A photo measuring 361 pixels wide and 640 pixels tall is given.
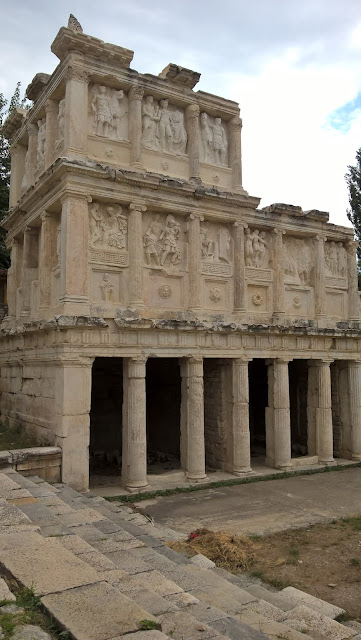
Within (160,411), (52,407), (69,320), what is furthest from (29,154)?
(160,411)

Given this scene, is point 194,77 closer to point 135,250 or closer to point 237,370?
point 135,250

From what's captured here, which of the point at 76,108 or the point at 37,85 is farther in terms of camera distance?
the point at 37,85

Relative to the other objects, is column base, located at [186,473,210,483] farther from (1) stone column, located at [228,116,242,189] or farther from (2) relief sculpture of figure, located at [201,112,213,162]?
(2) relief sculpture of figure, located at [201,112,213,162]

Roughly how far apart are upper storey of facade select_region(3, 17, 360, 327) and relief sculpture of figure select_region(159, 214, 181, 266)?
30mm

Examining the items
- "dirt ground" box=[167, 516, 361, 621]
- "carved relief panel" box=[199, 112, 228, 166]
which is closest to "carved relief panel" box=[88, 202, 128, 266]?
"carved relief panel" box=[199, 112, 228, 166]

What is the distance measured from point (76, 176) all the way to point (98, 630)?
32.5 ft

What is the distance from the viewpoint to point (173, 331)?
12594 mm

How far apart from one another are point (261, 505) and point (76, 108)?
404 inches

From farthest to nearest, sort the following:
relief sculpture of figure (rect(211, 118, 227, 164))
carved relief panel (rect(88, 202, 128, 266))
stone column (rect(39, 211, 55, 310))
Answer: 1. relief sculpture of figure (rect(211, 118, 227, 164))
2. stone column (rect(39, 211, 55, 310))
3. carved relief panel (rect(88, 202, 128, 266))

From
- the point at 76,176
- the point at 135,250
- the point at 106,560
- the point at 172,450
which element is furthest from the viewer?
the point at 172,450

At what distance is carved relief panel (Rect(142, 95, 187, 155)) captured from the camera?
43.7 ft

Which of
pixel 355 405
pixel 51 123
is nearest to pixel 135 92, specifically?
pixel 51 123

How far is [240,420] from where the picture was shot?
1371 centimetres

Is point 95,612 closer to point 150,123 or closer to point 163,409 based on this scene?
point 150,123
